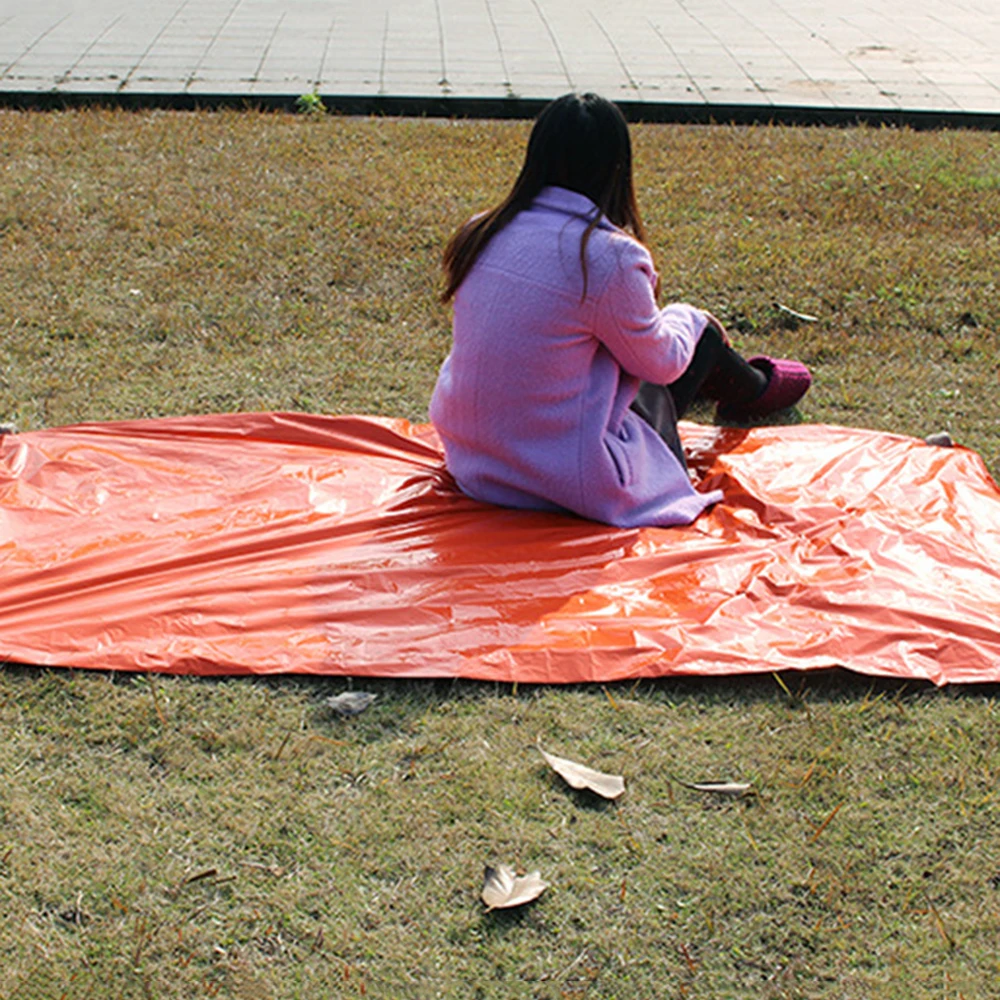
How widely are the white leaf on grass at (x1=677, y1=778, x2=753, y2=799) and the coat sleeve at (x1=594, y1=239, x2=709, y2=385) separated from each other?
50.2 inches

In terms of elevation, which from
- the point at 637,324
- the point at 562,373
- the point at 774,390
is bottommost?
the point at 774,390

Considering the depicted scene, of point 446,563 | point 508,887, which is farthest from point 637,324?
point 508,887

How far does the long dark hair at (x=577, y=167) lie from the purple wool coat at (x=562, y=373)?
3cm

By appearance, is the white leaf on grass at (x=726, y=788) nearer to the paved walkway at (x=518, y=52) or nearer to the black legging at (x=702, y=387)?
the black legging at (x=702, y=387)

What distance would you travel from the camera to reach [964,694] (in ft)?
9.67

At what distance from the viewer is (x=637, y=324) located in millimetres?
3221

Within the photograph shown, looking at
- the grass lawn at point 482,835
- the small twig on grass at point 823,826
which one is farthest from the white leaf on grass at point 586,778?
the small twig on grass at point 823,826

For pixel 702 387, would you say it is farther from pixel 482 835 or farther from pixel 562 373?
pixel 482 835

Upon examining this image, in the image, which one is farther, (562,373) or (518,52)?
(518,52)

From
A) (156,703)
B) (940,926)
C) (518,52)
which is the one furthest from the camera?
(518,52)

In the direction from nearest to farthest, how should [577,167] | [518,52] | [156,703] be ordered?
1. [156,703]
2. [577,167]
3. [518,52]

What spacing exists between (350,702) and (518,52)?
736cm

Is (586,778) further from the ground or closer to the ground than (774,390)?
closer to the ground

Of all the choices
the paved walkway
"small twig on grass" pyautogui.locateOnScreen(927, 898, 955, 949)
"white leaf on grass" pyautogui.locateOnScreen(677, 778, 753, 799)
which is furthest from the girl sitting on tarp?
the paved walkway
